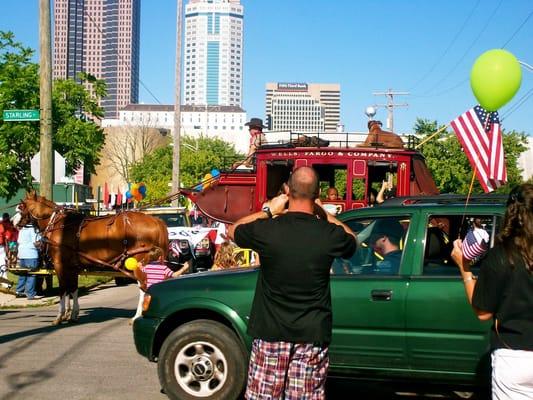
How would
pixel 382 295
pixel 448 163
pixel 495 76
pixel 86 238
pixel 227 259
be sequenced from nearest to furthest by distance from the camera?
pixel 382 295, pixel 495 76, pixel 86 238, pixel 227 259, pixel 448 163

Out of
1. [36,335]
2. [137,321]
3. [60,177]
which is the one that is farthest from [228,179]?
[137,321]

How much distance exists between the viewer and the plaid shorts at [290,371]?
14.7 ft

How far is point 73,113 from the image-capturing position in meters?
29.6

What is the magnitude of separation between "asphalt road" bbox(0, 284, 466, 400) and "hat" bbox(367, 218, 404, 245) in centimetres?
121

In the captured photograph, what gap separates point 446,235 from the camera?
6559mm

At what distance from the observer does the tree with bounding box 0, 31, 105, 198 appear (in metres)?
27.4

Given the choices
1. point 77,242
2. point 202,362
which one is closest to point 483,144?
point 77,242

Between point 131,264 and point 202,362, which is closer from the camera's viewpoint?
point 202,362

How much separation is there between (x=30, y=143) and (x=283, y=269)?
24.6 meters

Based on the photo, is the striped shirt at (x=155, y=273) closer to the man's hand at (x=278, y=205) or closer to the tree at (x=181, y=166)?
the man's hand at (x=278, y=205)

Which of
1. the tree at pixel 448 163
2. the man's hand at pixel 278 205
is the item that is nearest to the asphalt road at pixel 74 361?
the man's hand at pixel 278 205

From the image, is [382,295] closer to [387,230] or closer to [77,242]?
[387,230]

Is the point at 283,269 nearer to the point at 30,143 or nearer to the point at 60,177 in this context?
the point at 60,177

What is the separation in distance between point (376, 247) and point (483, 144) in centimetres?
645
